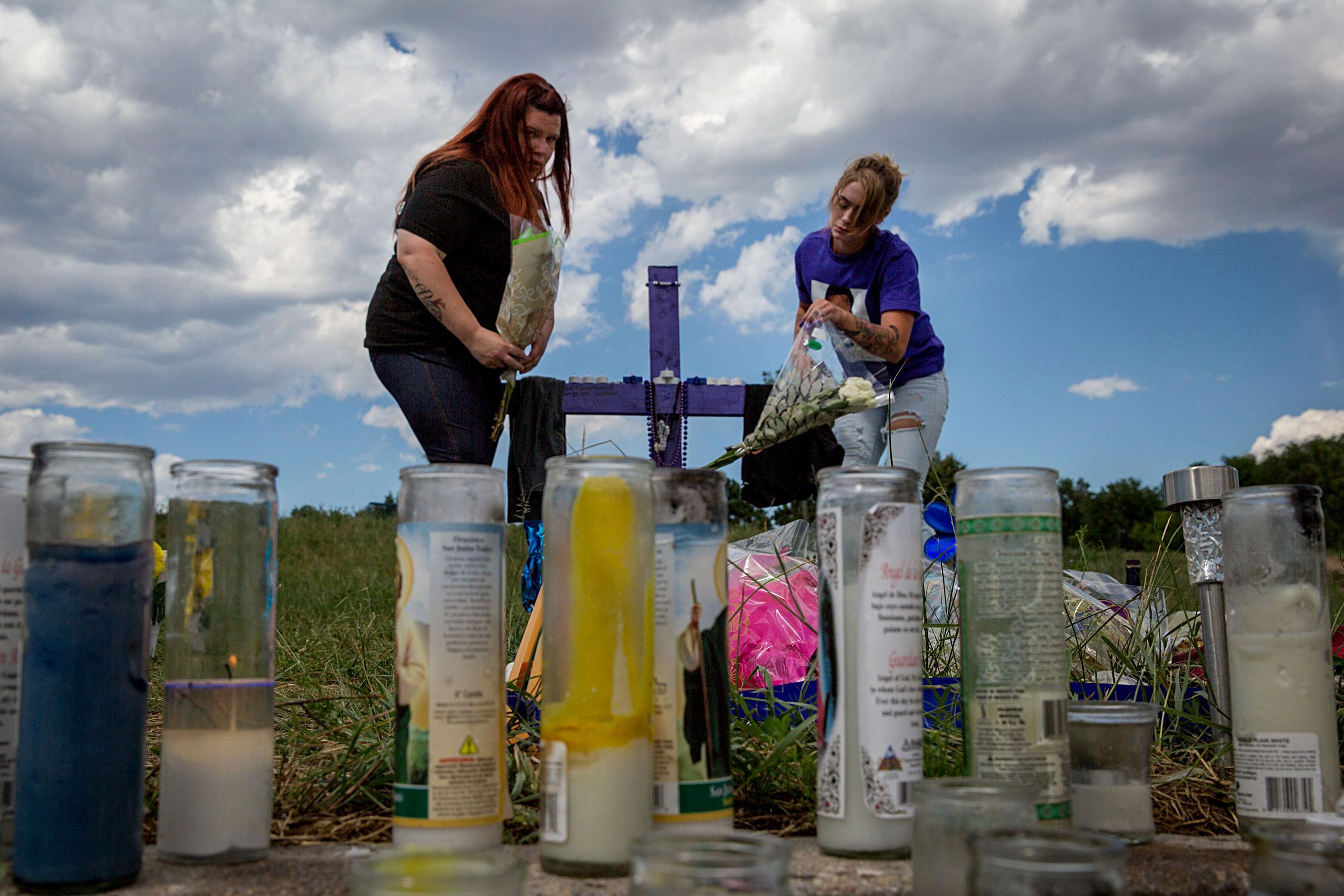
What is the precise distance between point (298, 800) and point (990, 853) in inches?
38.4

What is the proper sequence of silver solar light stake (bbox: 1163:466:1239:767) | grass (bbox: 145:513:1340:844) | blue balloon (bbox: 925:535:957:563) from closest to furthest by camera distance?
grass (bbox: 145:513:1340:844), silver solar light stake (bbox: 1163:466:1239:767), blue balloon (bbox: 925:535:957:563)

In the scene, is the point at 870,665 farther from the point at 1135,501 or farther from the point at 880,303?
the point at 1135,501

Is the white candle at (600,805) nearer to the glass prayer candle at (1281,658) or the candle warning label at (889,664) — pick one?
the candle warning label at (889,664)

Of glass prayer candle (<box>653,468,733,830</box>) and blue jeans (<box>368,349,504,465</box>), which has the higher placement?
blue jeans (<box>368,349,504,465</box>)

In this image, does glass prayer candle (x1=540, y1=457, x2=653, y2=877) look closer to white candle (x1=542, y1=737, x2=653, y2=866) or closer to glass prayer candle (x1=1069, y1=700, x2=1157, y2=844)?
white candle (x1=542, y1=737, x2=653, y2=866)

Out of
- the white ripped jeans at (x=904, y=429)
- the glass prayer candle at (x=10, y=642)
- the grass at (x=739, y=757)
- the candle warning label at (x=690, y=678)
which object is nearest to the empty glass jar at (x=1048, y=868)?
the candle warning label at (x=690, y=678)

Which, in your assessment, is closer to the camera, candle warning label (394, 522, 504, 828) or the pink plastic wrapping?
candle warning label (394, 522, 504, 828)

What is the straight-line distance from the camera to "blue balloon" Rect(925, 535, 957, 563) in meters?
2.57

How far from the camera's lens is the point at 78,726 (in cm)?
99

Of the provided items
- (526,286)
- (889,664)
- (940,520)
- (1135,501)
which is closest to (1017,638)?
(889,664)

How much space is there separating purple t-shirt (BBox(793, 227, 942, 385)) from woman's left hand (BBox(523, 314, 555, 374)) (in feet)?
A: 3.61

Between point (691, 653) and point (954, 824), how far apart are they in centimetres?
33

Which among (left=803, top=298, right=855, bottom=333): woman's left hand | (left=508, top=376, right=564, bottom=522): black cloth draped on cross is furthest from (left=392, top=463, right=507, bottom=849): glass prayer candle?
(left=508, top=376, right=564, bottom=522): black cloth draped on cross

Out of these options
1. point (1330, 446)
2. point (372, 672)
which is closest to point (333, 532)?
point (372, 672)
